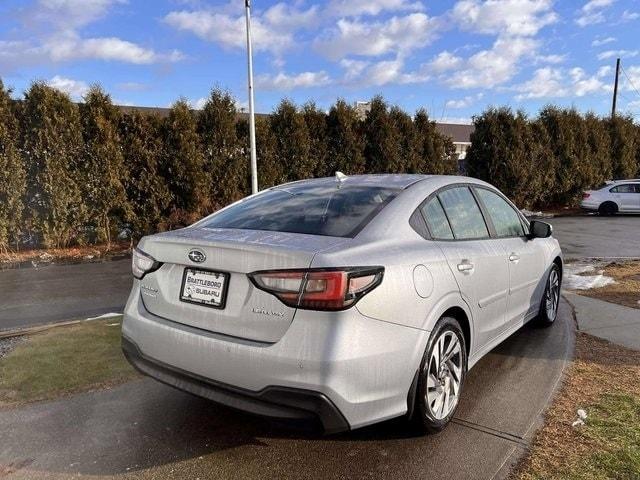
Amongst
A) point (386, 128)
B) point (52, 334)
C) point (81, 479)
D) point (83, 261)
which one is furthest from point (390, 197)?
point (386, 128)

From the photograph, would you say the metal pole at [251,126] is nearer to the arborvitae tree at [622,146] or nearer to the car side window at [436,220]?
the car side window at [436,220]

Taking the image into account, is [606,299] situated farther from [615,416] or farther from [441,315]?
[441,315]

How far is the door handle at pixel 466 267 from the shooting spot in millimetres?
3217

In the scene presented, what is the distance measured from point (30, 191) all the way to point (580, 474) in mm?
11398

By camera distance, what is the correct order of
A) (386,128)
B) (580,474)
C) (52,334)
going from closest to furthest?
(580,474)
(52,334)
(386,128)

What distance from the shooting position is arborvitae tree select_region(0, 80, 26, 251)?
34.1ft

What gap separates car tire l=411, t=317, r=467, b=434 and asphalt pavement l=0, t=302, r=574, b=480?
126mm

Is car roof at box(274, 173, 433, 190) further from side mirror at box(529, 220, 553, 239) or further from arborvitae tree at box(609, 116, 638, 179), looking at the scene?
arborvitae tree at box(609, 116, 638, 179)

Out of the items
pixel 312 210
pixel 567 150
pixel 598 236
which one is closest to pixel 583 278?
pixel 312 210

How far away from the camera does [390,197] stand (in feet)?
10.6

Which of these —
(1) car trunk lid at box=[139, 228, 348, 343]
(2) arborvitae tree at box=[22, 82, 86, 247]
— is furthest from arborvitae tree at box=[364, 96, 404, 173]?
(1) car trunk lid at box=[139, 228, 348, 343]

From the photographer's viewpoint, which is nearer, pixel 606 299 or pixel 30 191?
pixel 606 299

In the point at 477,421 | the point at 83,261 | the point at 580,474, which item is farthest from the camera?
the point at 83,261

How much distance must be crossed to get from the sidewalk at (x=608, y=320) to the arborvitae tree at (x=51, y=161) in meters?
10.0
